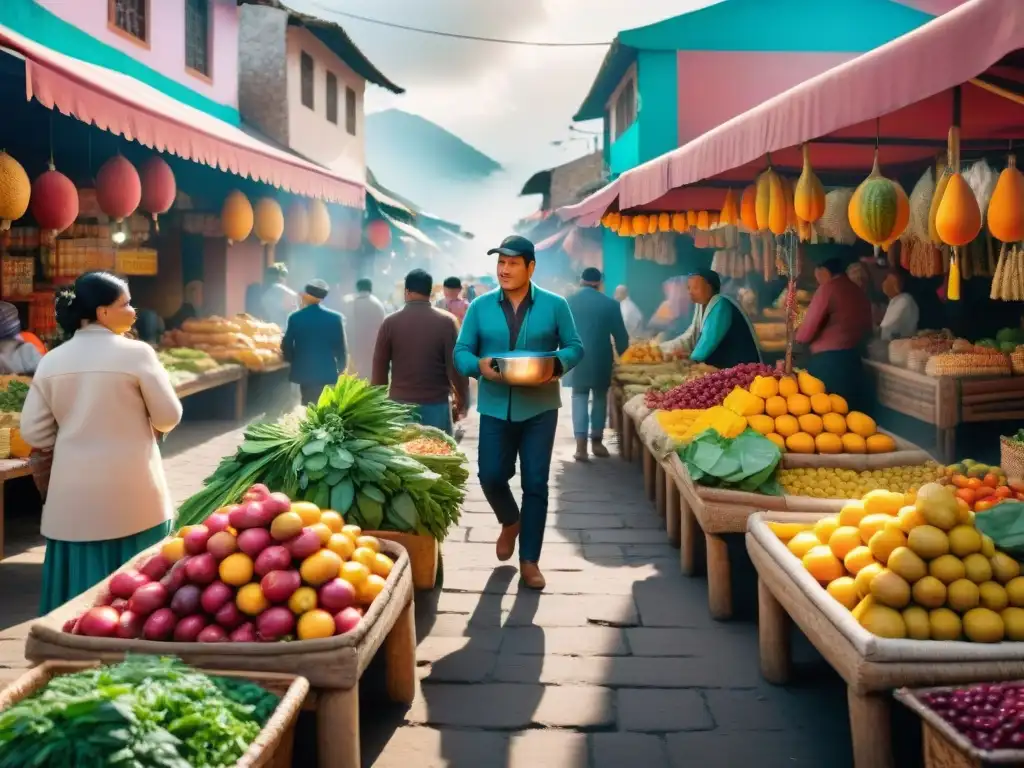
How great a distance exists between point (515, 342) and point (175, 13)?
11.5 m

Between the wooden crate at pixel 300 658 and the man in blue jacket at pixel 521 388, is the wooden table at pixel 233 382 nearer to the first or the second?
the man in blue jacket at pixel 521 388

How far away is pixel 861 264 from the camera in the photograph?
11.4 meters

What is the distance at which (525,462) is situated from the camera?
526cm

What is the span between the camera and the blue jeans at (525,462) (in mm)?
5242

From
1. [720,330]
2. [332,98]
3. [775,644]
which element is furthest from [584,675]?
[332,98]

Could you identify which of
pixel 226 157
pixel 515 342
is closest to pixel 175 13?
pixel 226 157

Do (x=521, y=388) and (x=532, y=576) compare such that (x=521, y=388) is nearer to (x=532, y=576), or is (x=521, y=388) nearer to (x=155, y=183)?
(x=532, y=576)

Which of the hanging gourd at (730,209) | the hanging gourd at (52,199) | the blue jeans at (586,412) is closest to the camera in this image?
the hanging gourd at (52,199)

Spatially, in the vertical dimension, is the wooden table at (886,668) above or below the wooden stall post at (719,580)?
above

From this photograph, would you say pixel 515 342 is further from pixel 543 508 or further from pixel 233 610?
pixel 233 610

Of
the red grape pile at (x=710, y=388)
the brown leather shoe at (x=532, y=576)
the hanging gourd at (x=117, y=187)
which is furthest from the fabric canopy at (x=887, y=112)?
the hanging gourd at (x=117, y=187)

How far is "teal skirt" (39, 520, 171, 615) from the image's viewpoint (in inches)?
162

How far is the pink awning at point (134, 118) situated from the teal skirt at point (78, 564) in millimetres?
3016

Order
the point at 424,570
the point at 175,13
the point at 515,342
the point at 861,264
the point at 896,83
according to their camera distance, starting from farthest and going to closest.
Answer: the point at 175,13, the point at 861,264, the point at 515,342, the point at 424,570, the point at 896,83
